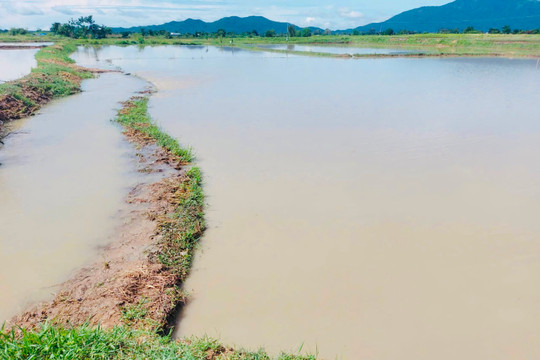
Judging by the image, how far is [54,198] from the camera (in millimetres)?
5535

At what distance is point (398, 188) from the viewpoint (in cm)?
588

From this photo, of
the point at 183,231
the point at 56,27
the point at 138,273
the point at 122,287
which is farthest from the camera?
the point at 56,27

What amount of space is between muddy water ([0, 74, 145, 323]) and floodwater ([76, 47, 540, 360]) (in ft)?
5.09

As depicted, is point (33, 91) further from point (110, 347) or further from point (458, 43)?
point (458, 43)

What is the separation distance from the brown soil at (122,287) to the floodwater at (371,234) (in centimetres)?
30

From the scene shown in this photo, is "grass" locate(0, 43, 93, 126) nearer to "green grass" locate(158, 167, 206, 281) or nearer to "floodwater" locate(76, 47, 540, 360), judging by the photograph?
"floodwater" locate(76, 47, 540, 360)

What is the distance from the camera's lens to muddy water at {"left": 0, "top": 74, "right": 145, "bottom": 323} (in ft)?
12.8

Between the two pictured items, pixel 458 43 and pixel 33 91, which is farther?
pixel 458 43

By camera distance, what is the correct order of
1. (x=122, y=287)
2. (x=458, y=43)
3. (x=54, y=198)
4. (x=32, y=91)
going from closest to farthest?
(x=122, y=287)
(x=54, y=198)
(x=32, y=91)
(x=458, y=43)

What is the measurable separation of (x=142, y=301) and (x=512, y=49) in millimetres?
41134

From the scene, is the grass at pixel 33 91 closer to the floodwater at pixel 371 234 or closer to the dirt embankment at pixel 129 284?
the floodwater at pixel 371 234

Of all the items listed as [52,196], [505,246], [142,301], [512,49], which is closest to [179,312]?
[142,301]

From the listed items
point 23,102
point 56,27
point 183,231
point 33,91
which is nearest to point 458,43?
point 33,91

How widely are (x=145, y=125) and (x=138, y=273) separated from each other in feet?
22.0
